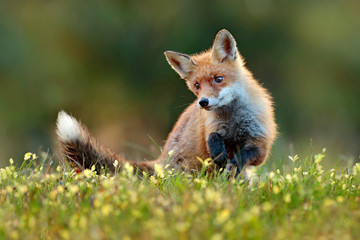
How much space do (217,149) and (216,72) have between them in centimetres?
83

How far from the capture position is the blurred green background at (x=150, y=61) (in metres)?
15.4

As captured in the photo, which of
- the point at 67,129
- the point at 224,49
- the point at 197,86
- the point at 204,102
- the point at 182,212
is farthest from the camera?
the point at 224,49

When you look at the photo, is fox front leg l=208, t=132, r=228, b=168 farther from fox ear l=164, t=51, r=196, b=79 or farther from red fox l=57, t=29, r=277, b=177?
fox ear l=164, t=51, r=196, b=79

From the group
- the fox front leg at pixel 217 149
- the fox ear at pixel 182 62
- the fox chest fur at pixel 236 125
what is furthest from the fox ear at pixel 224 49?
the fox front leg at pixel 217 149

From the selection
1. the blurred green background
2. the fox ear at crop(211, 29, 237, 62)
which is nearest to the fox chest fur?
the fox ear at crop(211, 29, 237, 62)

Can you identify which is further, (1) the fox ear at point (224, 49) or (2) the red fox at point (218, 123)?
(1) the fox ear at point (224, 49)

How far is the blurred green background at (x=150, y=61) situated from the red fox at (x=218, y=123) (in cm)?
893

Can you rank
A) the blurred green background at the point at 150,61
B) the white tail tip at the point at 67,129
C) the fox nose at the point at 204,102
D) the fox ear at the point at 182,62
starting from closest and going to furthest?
the fox nose at the point at 204,102, the white tail tip at the point at 67,129, the fox ear at the point at 182,62, the blurred green background at the point at 150,61

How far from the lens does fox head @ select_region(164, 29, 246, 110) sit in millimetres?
5816

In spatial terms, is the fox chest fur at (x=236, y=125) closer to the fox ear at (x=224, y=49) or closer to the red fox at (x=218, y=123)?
the red fox at (x=218, y=123)

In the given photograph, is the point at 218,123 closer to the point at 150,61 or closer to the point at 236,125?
the point at 236,125

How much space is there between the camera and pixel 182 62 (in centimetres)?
635

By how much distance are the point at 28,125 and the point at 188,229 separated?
12985mm

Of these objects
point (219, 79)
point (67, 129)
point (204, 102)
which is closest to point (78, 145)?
point (67, 129)
